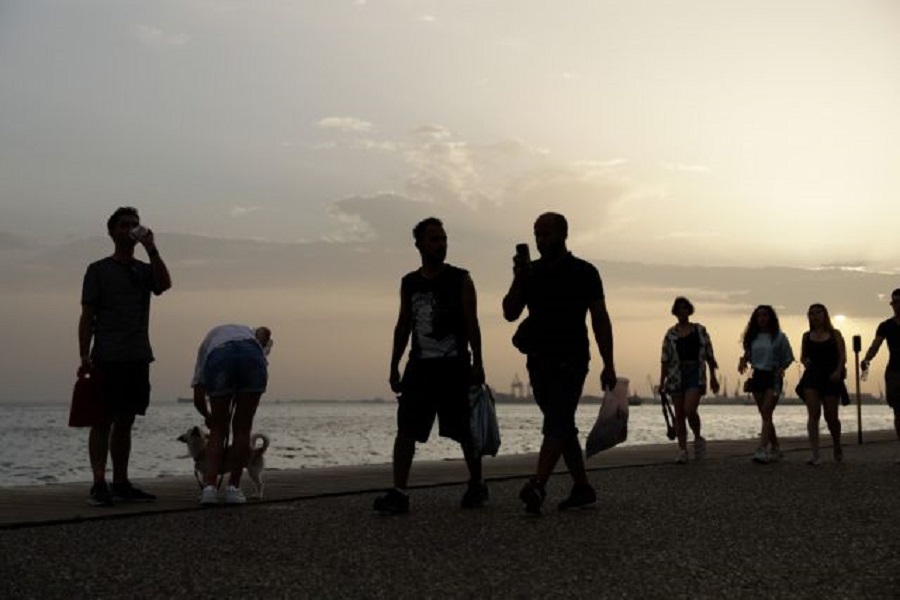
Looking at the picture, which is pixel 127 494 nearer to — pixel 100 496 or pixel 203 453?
pixel 100 496

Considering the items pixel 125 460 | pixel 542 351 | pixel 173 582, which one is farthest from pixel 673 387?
pixel 173 582

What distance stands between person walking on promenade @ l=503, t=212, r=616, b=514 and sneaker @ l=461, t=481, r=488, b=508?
0.66m

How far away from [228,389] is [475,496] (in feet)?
6.91

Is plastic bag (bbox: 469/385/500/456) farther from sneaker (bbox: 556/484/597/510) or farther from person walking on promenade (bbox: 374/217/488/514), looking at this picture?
sneaker (bbox: 556/484/597/510)

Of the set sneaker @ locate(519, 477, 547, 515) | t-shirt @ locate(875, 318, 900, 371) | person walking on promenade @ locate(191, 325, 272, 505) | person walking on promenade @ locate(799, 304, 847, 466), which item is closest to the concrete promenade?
sneaker @ locate(519, 477, 547, 515)

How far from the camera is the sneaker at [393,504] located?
26.1ft

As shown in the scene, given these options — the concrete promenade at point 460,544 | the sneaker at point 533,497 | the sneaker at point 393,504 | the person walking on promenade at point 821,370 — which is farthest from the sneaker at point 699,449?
the sneaker at point 393,504

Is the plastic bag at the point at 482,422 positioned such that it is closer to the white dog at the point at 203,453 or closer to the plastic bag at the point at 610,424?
the plastic bag at the point at 610,424

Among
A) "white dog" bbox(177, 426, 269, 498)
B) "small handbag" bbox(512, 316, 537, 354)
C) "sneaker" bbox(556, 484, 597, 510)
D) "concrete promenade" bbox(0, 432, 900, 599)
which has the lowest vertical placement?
"concrete promenade" bbox(0, 432, 900, 599)

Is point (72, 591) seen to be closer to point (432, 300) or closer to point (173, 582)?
point (173, 582)

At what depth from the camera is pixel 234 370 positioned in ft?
27.9

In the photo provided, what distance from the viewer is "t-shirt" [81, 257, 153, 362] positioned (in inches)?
337

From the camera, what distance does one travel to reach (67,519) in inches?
295

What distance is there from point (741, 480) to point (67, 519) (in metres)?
6.81
